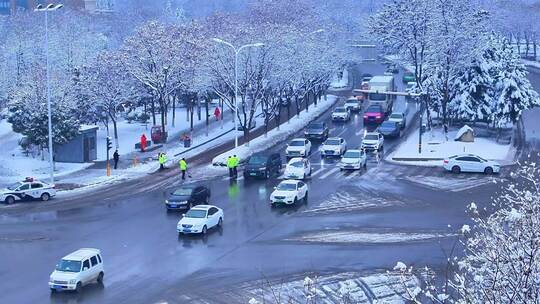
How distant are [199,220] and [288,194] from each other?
607 centimetres

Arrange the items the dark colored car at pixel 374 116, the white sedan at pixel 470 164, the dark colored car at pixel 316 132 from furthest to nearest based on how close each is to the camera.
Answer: the dark colored car at pixel 374 116, the dark colored car at pixel 316 132, the white sedan at pixel 470 164

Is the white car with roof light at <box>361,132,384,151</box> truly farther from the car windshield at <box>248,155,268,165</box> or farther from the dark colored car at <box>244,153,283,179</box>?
the car windshield at <box>248,155,268,165</box>

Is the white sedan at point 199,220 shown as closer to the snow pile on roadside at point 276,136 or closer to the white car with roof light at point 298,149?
the snow pile on roadside at point 276,136

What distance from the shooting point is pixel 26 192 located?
A: 37.7 metres

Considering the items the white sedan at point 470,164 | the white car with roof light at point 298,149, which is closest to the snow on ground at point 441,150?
the white sedan at point 470,164

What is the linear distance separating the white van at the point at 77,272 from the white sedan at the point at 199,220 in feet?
19.1

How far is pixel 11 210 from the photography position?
3616 cm

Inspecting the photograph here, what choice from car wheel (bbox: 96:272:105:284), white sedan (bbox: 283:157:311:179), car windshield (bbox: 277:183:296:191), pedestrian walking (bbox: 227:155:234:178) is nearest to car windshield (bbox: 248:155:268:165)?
pedestrian walking (bbox: 227:155:234:178)

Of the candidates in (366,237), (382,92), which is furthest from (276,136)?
(366,237)

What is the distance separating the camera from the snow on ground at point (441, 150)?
48.3 metres

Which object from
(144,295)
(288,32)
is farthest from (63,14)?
(144,295)

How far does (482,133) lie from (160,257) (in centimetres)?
3484

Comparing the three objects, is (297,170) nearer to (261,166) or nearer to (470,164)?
(261,166)

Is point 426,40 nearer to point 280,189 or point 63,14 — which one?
point 280,189
